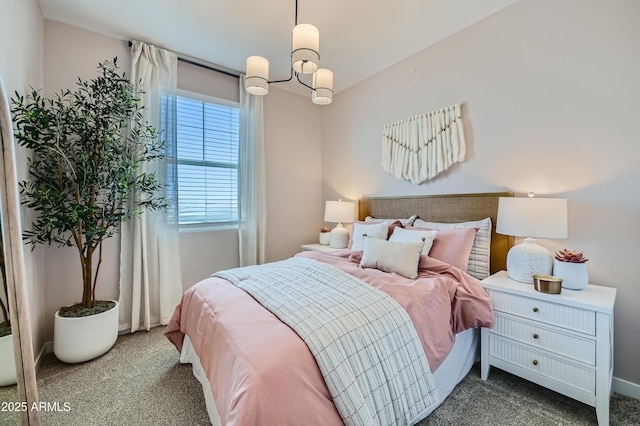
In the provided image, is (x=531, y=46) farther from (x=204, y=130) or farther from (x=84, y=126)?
(x=84, y=126)

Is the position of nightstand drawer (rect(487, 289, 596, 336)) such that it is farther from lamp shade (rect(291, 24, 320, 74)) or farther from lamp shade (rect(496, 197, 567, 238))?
lamp shade (rect(291, 24, 320, 74))

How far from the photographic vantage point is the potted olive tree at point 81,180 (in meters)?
1.85

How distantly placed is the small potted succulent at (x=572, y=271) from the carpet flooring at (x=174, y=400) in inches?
27.5

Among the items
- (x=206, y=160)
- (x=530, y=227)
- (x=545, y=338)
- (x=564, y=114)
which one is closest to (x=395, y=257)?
(x=530, y=227)

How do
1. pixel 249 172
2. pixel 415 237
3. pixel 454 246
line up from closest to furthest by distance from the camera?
pixel 454 246 < pixel 415 237 < pixel 249 172

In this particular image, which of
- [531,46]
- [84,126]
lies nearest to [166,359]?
[84,126]

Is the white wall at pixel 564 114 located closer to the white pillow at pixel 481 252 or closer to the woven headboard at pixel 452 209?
the woven headboard at pixel 452 209

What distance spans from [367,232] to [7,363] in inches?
94.4

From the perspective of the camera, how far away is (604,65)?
1.72m

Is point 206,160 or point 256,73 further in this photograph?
point 206,160

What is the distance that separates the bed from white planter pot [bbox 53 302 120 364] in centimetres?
65

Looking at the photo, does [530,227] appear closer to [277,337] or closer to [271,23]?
[277,337]

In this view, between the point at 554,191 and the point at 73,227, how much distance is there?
11.7 feet

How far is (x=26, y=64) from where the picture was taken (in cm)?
185
